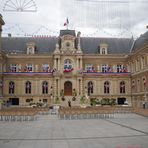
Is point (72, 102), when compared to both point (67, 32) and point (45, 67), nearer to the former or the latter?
point (45, 67)

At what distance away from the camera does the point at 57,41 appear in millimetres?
55969

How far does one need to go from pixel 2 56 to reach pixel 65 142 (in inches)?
1542

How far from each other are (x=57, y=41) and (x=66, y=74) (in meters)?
7.63

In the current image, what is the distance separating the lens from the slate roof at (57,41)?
54656 millimetres

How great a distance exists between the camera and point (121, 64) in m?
54.9

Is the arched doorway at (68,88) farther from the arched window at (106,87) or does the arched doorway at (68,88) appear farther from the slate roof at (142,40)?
the slate roof at (142,40)

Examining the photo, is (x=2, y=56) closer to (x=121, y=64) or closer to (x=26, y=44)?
(x=26, y=44)

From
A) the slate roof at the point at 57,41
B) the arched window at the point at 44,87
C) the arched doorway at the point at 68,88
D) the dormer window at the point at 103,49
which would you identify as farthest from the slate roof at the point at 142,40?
the arched window at the point at 44,87

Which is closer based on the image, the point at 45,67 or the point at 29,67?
the point at 29,67

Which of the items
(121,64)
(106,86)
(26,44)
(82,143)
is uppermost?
(26,44)

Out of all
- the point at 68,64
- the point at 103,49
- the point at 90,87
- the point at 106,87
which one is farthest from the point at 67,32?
the point at 106,87

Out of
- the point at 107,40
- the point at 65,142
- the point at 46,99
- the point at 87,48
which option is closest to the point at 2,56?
the point at 46,99

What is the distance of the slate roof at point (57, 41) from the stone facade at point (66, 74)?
0.47 metres

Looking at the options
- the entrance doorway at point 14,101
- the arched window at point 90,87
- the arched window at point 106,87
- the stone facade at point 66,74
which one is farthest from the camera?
the arched window at point 106,87
